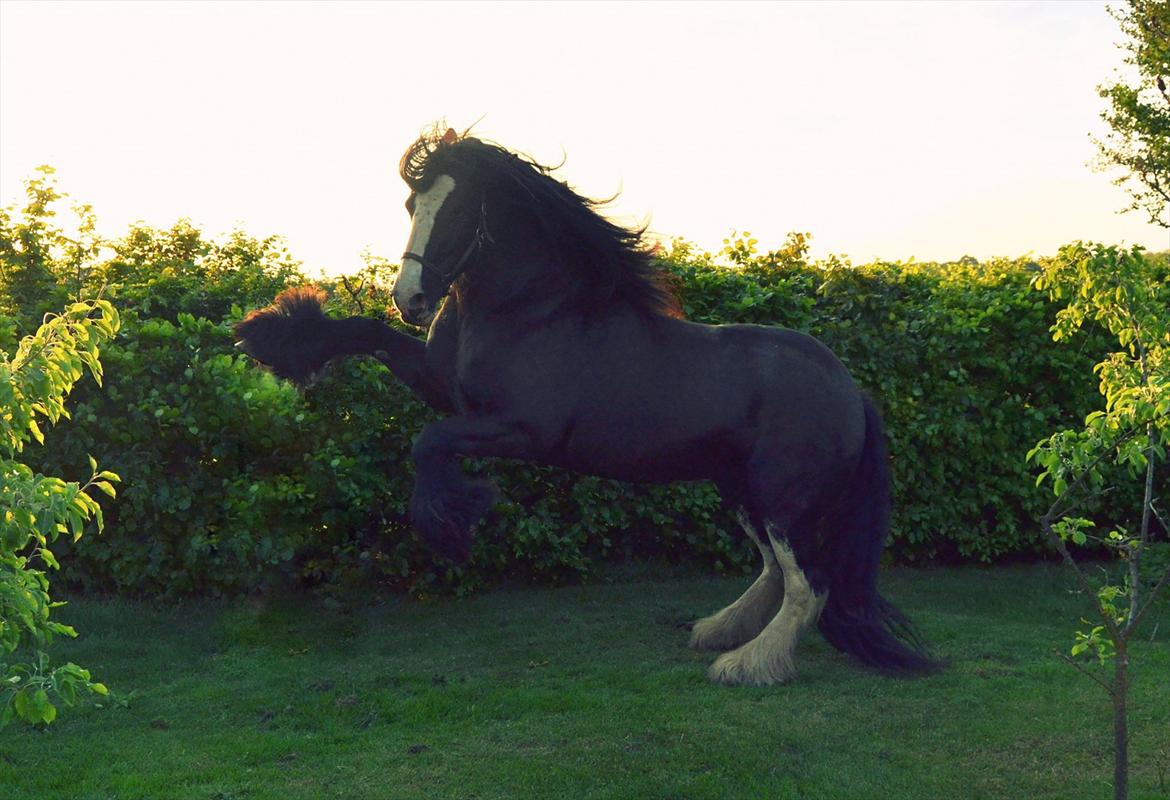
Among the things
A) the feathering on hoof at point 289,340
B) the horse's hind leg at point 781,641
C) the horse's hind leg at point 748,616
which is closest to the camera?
the feathering on hoof at point 289,340

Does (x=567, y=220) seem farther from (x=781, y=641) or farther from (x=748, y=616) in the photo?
(x=748, y=616)

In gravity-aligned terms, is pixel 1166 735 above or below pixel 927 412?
below

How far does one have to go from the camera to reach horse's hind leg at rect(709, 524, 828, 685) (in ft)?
18.3

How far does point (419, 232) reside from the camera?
4844mm

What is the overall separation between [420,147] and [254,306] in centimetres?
307

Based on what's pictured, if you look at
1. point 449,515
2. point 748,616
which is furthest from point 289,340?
point 748,616

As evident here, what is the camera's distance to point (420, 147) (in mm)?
5004

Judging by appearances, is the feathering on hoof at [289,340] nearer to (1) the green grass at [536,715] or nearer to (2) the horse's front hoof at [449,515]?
(2) the horse's front hoof at [449,515]

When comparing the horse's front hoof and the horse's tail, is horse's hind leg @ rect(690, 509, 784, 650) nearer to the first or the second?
the horse's tail

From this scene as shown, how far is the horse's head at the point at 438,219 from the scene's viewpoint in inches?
187

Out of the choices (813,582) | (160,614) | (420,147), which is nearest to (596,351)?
(420,147)

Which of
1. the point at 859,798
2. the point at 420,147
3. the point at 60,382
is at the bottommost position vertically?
the point at 859,798

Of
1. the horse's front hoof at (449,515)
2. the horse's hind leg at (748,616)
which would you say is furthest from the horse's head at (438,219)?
the horse's hind leg at (748,616)

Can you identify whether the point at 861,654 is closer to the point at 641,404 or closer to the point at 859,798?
the point at 859,798
